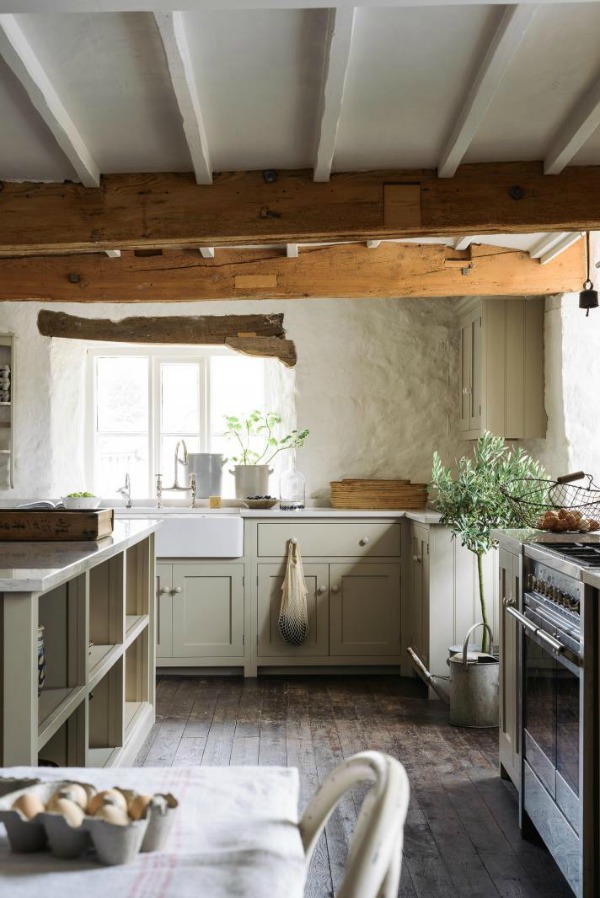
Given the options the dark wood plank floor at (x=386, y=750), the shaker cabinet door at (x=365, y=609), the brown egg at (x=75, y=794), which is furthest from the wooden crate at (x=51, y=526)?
the shaker cabinet door at (x=365, y=609)

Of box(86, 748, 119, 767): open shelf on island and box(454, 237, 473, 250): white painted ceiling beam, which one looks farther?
box(454, 237, 473, 250): white painted ceiling beam

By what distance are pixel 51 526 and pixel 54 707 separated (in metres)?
0.82

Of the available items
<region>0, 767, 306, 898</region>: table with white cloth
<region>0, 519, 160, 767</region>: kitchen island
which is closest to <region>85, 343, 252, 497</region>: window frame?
<region>0, 519, 160, 767</region>: kitchen island

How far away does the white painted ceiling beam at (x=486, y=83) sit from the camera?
2.34m

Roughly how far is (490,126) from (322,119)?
65cm

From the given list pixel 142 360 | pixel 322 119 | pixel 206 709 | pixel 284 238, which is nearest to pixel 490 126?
pixel 322 119

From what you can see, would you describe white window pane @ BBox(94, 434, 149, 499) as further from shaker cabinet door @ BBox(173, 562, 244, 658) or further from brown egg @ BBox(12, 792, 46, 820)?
brown egg @ BBox(12, 792, 46, 820)

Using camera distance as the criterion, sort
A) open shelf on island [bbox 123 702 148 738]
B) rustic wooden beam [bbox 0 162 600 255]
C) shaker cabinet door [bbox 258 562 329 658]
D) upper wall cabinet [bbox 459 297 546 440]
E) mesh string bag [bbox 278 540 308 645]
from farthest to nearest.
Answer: shaker cabinet door [bbox 258 562 329 658] < mesh string bag [bbox 278 540 308 645] < upper wall cabinet [bbox 459 297 546 440] < open shelf on island [bbox 123 702 148 738] < rustic wooden beam [bbox 0 162 600 255]

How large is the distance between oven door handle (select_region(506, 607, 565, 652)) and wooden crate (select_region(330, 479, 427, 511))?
2.40 meters

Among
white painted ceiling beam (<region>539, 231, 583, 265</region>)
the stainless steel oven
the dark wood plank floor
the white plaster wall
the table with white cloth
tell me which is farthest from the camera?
the white plaster wall

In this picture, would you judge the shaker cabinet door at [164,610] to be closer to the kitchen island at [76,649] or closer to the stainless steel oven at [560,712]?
the kitchen island at [76,649]

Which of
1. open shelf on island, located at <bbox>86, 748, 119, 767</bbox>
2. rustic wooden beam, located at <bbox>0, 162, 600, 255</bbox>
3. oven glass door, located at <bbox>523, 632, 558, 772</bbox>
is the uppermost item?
rustic wooden beam, located at <bbox>0, 162, 600, 255</bbox>

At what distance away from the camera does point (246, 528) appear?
5098 mm

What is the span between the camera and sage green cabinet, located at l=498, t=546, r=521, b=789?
9.68ft
